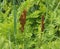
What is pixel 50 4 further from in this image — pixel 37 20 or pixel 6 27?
pixel 6 27

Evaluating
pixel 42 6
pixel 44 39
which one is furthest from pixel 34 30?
pixel 44 39

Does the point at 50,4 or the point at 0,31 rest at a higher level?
the point at 50,4

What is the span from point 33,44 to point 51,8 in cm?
45

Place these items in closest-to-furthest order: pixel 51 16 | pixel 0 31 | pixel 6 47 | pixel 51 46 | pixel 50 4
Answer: pixel 6 47 < pixel 51 46 < pixel 0 31 < pixel 51 16 < pixel 50 4

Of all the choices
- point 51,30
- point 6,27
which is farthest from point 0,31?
point 51,30

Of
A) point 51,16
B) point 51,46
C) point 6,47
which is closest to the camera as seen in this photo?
point 6,47

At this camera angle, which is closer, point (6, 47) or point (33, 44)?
point (6, 47)

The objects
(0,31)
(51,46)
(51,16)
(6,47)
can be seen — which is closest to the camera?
(6,47)

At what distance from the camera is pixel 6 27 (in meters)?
1.48

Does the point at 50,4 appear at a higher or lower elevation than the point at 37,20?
higher

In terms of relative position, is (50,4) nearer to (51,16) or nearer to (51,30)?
(51,16)

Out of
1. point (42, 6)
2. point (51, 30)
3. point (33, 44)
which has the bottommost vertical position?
point (33, 44)

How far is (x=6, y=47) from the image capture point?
1149 millimetres

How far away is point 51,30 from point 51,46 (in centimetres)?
22
